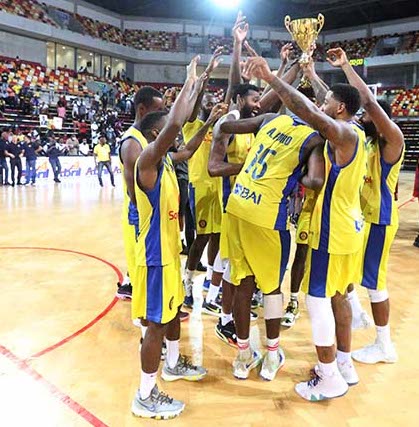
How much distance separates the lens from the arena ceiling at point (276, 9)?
28.4 metres

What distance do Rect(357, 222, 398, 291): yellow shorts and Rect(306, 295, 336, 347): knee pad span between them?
0.56m

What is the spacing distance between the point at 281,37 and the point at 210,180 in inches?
1185

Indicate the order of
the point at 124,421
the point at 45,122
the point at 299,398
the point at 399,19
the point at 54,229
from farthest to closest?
the point at 399,19, the point at 45,122, the point at 54,229, the point at 299,398, the point at 124,421

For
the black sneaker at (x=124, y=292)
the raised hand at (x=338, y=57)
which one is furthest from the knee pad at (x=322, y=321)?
the black sneaker at (x=124, y=292)

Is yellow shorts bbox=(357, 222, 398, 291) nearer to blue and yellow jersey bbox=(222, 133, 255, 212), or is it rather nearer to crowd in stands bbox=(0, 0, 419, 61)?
blue and yellow jersey bbox=(222, 133, 255, 212)

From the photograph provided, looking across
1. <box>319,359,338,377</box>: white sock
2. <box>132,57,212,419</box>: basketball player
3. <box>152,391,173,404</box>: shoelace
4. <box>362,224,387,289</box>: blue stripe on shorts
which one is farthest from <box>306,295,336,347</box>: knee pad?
<box>152,391,173,404</box>: shoelace

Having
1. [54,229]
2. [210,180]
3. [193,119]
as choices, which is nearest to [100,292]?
[210,180]

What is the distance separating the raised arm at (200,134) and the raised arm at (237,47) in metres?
0.42

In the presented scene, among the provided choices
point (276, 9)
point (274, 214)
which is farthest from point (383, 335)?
point (276, 9)

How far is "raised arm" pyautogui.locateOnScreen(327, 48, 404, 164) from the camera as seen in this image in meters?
2.66

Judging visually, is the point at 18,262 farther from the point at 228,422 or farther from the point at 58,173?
the point at 58,173

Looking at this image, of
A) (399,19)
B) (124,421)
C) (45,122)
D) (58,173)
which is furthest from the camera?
(399,19)

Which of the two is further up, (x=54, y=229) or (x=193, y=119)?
(x=193, y=119)

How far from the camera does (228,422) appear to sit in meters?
2.40
